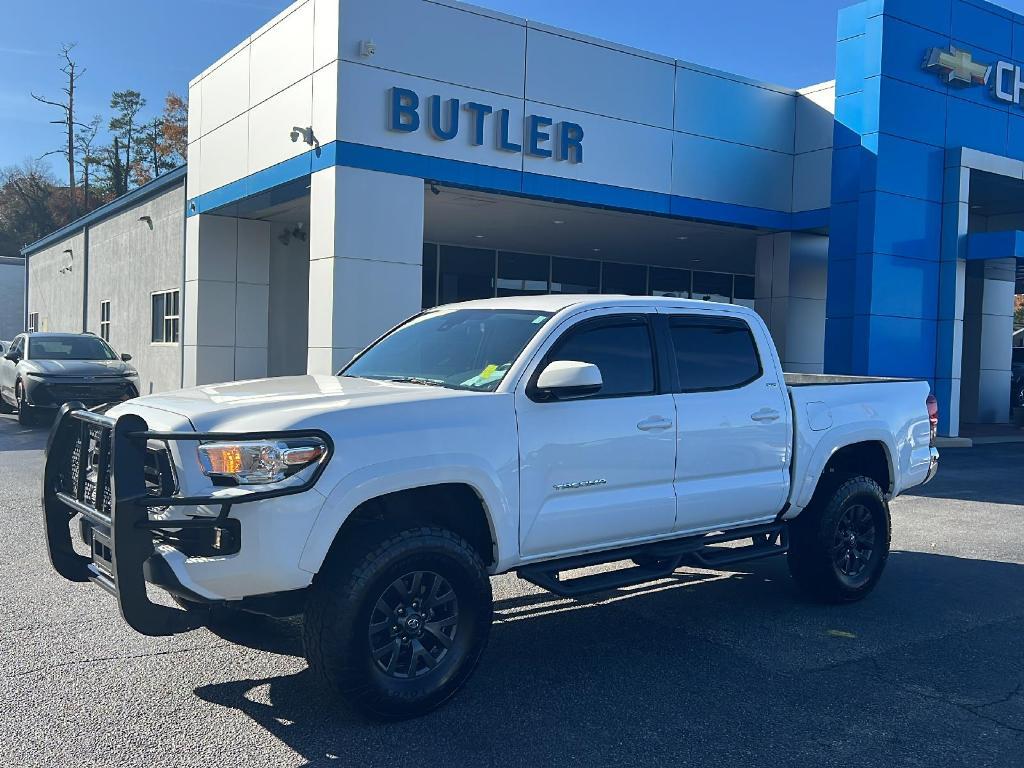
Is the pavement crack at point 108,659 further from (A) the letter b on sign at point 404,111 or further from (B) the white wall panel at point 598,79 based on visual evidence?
(B) the white wall panel at point 598,79

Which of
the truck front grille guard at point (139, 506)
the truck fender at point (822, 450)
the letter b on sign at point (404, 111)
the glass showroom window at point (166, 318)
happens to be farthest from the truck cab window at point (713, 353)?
the glass showroom window at point (166, 318)

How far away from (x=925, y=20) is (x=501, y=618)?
15217 mm

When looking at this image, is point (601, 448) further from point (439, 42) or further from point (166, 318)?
point (166, 318)

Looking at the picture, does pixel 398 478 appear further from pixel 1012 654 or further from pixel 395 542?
pixel 1012 654

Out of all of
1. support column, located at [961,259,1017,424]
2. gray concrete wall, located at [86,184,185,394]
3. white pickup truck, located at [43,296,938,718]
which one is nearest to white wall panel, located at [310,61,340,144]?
gray concrete wall, located at [86,184,185,394]

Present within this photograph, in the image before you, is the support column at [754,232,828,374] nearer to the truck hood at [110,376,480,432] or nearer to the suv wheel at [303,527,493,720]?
the truck hood at [110,376,480,432]

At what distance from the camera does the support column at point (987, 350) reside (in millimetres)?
23438

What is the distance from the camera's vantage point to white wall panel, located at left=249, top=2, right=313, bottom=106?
46.0ft

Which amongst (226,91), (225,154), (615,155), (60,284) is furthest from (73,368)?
(60,284)

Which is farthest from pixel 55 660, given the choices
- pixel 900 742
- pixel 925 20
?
pixel 925 20

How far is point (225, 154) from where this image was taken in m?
17.2

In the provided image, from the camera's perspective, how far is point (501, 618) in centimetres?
591

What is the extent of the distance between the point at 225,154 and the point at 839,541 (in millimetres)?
14140

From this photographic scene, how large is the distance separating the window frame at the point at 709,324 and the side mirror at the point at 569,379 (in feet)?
3.12
